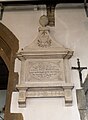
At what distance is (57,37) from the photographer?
102 inches

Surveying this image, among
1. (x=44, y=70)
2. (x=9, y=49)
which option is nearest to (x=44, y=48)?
(x=44, y=70)

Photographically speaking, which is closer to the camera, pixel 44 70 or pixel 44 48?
pixel 44 70

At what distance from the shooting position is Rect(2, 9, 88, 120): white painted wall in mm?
2131

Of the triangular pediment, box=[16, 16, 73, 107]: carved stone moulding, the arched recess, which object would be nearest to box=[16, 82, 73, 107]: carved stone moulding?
box=[16, 16, 73, 107]: carved stone moulding

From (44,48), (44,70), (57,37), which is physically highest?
(57,37)

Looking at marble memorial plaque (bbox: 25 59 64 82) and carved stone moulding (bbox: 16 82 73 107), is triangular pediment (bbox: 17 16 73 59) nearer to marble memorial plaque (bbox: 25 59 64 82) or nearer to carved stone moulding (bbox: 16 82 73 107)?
marble memorial plaque (bbox: 25 59 64 82)

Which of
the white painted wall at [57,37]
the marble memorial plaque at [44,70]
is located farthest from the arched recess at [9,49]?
the marble memorial plaque at [44,70]

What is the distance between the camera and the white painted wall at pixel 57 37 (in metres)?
2.13

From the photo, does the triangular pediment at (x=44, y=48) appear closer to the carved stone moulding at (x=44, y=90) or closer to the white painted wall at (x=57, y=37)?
the white painted wall at (x=57, y=37)

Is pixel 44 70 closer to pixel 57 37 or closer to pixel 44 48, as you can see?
pixel 44 48

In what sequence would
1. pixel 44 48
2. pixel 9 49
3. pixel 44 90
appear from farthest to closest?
pixel 9 49 < pixel 44 48 < pixel 44 90

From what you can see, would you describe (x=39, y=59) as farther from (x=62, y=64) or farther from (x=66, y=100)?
(x=66, y=100)

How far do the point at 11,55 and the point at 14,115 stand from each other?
2.10 ft

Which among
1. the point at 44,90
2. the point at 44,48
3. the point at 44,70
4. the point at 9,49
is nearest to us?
the point at 44,90
